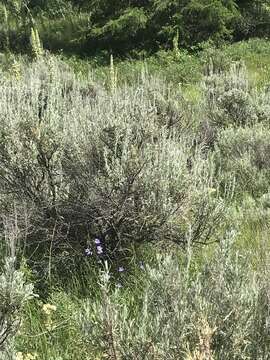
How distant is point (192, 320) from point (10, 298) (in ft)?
2.34

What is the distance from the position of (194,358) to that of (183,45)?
17.2 meters

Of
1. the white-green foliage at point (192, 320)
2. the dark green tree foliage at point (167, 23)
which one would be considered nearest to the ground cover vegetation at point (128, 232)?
the white-green foliage at point (192, 320)

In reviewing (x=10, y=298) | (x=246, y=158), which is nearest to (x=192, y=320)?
(x=10, y=298)

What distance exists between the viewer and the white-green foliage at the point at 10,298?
213 cm

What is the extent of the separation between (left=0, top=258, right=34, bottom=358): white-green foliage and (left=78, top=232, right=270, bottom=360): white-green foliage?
267 millimetres

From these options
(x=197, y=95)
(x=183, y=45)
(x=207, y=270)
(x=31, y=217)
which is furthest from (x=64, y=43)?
(x=207, y=270)

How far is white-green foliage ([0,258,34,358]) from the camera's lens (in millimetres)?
2127

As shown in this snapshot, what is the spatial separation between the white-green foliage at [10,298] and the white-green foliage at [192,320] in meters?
0.27

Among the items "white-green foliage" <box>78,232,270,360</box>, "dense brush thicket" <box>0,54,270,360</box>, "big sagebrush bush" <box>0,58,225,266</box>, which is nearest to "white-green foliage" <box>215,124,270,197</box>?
"dense brush thicket" <box>0,54,270,360</box>

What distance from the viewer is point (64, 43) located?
73.1 ft

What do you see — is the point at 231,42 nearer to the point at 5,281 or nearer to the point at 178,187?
the point at 178,187

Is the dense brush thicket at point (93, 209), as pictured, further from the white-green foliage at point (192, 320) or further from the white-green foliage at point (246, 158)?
the white-green foliage at point (246, 158)

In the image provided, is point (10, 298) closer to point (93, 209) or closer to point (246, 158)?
point (93, 209)

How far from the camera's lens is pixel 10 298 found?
214cm
